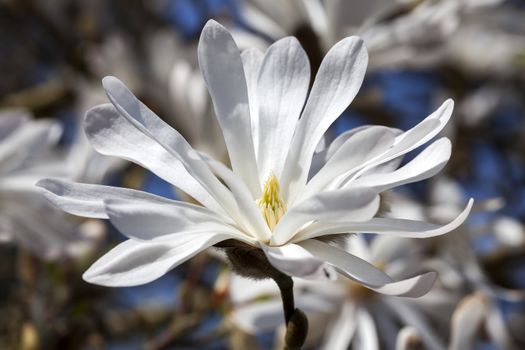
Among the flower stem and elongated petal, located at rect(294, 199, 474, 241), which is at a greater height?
elongated petal, located at rect(294, 199, 474, 241)

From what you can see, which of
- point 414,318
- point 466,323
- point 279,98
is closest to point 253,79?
point 279,98

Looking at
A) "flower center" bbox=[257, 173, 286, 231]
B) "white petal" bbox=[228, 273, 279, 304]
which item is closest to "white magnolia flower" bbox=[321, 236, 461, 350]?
"white petal" bbox=[228, 273, 279, 304]

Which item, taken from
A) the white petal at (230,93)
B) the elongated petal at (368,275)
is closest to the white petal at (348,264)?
the elongated petal at (368,275)

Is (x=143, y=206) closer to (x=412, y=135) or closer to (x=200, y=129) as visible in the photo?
(x=412, y=135)

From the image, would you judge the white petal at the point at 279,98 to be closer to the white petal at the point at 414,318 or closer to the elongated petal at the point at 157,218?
the elongated petal at the point at 157,218

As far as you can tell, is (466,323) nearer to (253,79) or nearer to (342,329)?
(342,329)

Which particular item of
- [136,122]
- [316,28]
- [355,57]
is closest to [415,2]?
[316,28]

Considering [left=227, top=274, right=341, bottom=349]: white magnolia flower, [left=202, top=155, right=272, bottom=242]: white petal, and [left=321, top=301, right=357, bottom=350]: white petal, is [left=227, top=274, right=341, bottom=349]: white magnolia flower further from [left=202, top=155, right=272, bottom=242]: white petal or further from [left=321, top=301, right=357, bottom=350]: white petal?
[left=202, top=155, right=272, bottom=242]: white petal
